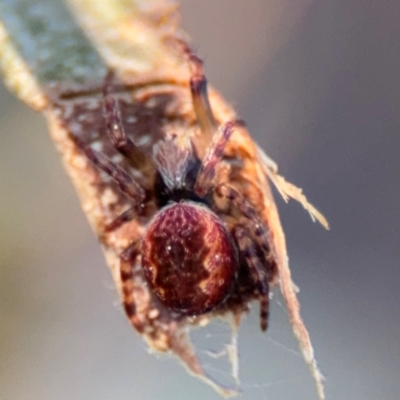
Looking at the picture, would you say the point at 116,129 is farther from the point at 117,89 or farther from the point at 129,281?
the point at 129,281

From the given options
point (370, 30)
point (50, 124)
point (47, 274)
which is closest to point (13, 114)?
point (50, 124)

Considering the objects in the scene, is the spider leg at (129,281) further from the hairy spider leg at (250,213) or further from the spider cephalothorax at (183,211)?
the hairy spider leg at (250,213)

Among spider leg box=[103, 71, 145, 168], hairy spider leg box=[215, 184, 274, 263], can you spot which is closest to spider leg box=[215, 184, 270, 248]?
hairy spider leg box=[215, 184, 274, 263]

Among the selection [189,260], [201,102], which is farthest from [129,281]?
[201,102]

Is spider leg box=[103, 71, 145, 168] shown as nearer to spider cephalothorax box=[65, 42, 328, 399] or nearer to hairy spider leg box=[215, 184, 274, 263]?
spider cephalothorax box=[65, 42, 328, 399]

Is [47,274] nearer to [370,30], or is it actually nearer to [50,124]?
[50,124]

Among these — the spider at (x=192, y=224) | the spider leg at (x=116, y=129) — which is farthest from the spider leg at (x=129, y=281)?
the spider leg at (x=116, y=129)
